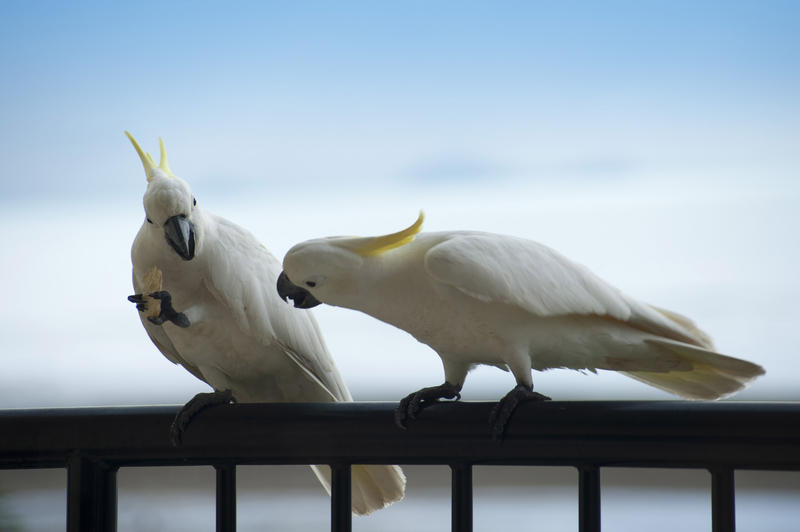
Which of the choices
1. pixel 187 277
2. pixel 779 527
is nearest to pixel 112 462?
pixel 187 277

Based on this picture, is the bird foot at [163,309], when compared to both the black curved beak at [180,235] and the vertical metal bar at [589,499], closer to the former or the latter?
the black curved beak at [180,235]

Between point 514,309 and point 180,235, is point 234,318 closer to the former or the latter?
point 180,235

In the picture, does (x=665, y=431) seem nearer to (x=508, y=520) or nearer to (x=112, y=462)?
(x=112, y=462)

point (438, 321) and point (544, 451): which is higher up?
point (438, 321)

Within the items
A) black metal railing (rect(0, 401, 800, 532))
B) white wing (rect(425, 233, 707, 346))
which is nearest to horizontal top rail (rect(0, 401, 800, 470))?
black metal railing (rect(0, 401, 800, 532))

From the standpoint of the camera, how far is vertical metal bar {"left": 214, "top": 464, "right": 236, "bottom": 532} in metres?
0.90

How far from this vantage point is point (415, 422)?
0.87 meters

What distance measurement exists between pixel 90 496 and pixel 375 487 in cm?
77

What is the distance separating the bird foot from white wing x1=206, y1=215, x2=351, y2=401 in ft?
0.34

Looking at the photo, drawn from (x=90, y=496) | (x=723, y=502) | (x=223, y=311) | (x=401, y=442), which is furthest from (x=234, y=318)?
(x=723, y=502)

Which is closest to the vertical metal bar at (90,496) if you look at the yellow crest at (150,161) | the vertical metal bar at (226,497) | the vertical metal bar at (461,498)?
the vertical metal bar at (226,497)

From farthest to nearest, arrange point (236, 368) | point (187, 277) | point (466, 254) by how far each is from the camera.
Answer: point (236, 368) < point (187, 277) < point (466, 254)

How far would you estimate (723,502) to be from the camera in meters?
0.76

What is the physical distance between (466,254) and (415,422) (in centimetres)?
42
